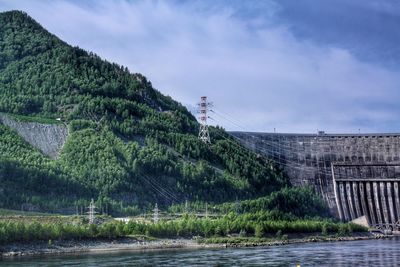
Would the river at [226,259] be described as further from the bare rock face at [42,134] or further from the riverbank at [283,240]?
the bare rock face at [42,134]

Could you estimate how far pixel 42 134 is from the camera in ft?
595

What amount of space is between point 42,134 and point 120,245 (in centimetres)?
7637

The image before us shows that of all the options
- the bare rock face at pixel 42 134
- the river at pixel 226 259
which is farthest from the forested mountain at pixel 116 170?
the river at pixel 226 259

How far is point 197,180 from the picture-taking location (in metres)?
175

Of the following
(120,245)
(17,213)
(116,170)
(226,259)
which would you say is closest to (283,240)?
(120,245)

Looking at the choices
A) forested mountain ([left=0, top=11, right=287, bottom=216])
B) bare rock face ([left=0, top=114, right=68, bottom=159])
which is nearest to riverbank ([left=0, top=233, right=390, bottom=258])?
forested mountain ([left=0, top=11, right=287, bottom=216])

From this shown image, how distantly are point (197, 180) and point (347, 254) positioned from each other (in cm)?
7689

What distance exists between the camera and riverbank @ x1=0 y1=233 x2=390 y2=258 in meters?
102

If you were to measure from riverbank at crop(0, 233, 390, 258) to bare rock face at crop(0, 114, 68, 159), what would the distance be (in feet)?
207

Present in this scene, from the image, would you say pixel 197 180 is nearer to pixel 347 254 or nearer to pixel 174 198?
pixel 174 198

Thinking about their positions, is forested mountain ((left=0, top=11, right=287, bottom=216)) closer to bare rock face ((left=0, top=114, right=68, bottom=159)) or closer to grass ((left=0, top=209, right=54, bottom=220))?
bare rock face ((left=0, top=114, right=68, bottom=159))

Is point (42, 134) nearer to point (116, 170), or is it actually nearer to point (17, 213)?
point (116, 170)

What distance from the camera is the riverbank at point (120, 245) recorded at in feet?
334

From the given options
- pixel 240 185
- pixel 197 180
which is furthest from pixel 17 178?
pixel 240 185
